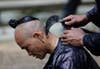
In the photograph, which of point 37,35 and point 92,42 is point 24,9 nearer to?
point 37,35

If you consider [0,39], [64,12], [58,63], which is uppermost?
[58,63]

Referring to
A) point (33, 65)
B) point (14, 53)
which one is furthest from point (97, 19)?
point (14, 53)

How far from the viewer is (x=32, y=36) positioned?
11.0 ft

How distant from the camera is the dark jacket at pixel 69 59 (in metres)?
3.17

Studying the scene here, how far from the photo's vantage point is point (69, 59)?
3182 millimetres

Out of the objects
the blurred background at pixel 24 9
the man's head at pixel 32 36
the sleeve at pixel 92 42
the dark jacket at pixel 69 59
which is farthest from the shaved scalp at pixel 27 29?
the blurred background at pixel 24 9

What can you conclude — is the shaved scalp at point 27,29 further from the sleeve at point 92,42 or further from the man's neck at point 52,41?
the sleeve at point 92,42

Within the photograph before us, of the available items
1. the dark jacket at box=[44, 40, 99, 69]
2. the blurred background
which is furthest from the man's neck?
the blurred background

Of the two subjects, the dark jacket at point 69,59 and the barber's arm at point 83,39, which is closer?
the dark jacket at point 69,59

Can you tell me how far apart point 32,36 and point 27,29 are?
0.07m

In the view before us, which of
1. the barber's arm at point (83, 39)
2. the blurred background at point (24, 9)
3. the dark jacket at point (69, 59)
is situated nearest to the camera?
the dark jacket at point (69, 59)

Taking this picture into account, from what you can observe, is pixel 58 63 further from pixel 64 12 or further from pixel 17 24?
pixel 64 12

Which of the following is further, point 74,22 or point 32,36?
point 74,22

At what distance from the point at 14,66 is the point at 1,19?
1649 millimetres
